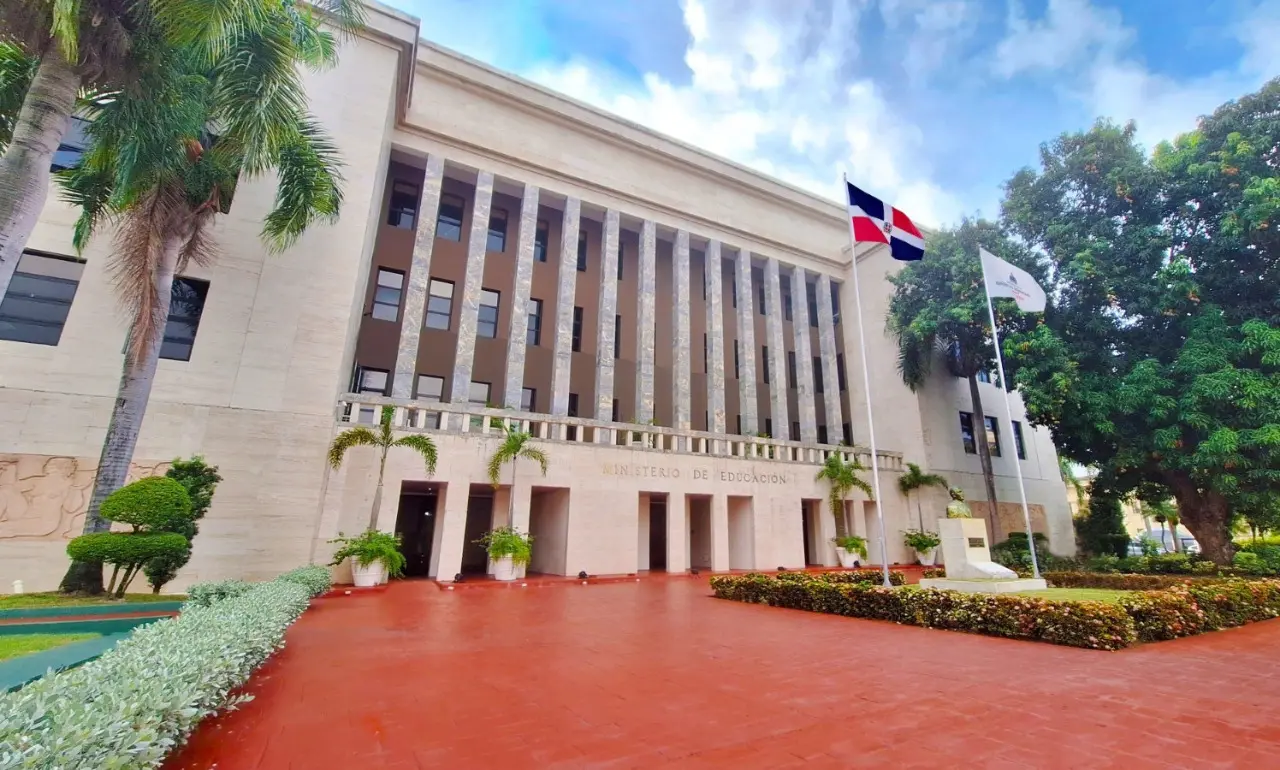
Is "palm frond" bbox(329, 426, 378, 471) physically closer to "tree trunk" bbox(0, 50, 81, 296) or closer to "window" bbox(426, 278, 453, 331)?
"tree trunk" bbox(0, 50, 81, 296)

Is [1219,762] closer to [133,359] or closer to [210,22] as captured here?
[210,22]

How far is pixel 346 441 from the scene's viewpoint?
492 inches

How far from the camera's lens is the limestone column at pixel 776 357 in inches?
850

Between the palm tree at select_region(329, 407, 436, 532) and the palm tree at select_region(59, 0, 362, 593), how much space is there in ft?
11.4

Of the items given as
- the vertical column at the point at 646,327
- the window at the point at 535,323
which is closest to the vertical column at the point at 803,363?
the vertical column at the point at 646,327

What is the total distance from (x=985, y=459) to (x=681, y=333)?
13.2 m

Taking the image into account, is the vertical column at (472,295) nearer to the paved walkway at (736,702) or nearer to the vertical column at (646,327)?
the vertical column at (646,327)

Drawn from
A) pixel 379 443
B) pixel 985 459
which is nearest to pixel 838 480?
pixel 985 459

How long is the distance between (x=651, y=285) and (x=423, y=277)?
8.01m

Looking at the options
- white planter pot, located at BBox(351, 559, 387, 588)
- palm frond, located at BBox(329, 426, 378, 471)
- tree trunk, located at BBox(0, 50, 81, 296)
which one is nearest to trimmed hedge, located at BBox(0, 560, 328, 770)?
tree trunk, located at BBox(0, 50, 81, 296)

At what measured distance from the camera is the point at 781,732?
147 inches

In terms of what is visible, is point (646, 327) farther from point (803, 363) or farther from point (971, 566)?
point (971, 566)

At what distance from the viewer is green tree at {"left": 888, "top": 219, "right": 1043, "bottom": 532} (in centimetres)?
1911

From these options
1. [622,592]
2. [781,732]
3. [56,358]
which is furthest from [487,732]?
[56,358]
